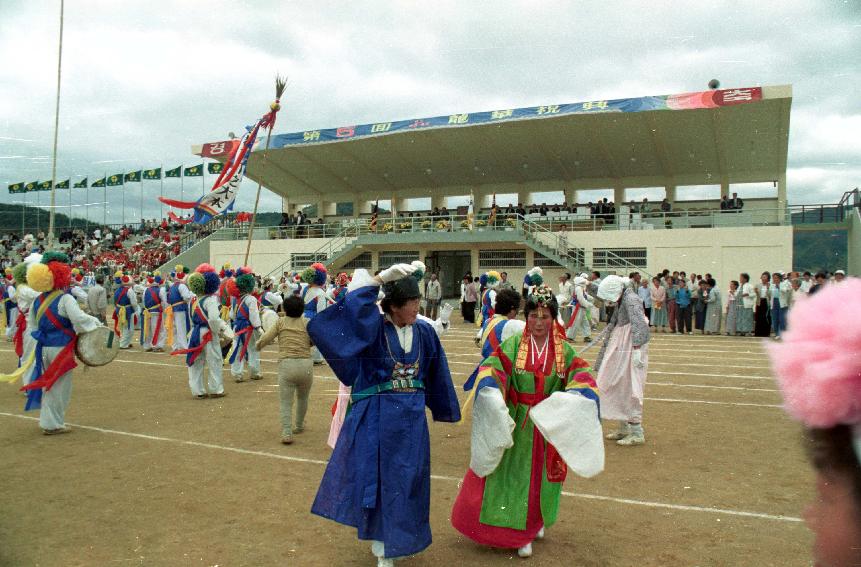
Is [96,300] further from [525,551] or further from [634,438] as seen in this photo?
[525,551]

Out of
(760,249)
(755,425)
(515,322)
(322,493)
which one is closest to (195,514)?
(322,493)

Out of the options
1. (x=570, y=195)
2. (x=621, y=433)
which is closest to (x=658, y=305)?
(x=570, y=195)

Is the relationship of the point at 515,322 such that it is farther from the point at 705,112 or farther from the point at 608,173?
the point at 608,173

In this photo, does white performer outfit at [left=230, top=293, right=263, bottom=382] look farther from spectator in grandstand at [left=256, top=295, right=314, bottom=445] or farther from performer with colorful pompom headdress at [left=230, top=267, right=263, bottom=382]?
spectator in grandstand at [left=256, top=295, right=314, bottom=445]

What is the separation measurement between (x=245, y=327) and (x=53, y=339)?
3887mm

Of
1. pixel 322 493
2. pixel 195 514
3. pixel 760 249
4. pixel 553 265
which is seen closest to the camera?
pixel 322 493

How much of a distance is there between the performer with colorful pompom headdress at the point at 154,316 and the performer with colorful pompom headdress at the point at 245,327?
501cm

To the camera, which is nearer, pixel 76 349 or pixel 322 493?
pixel 322 493

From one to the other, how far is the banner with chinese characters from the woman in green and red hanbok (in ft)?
69.0

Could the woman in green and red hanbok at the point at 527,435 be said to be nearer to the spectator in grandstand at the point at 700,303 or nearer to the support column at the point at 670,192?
the spectator in grandstand at the point at 700,303

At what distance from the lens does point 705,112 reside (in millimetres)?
23797

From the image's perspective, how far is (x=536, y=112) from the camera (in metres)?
26.4

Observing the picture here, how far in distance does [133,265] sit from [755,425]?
108ft

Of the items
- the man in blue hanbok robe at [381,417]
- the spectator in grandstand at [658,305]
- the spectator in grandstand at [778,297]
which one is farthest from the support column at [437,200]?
the man in blue hanbok robe at [381,417]
